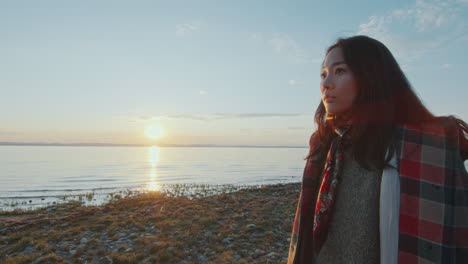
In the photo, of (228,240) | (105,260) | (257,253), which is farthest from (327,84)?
(228,240)

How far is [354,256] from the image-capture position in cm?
207

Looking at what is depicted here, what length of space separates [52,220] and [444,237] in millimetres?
15133

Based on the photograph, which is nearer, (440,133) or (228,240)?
(440,133)

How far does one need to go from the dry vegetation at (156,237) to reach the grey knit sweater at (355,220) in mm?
5914

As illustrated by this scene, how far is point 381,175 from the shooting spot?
2.03 metres

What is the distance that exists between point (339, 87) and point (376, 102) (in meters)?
0.29

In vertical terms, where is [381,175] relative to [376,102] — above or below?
below

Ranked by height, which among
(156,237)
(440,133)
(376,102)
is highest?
(376,102)

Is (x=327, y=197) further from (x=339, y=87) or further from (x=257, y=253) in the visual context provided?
(x=257, y=253)

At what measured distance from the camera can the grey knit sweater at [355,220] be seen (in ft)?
6.65

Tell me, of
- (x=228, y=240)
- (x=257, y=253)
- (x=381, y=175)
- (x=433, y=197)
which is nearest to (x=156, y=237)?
(x=228, y=240)

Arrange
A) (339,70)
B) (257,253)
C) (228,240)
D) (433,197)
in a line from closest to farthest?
(433,197), (339,70), (257,253), (228,240)

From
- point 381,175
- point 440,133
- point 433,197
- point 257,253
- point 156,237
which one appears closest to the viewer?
point 433,197

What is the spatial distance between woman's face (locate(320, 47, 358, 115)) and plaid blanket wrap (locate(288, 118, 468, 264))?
0.49m
